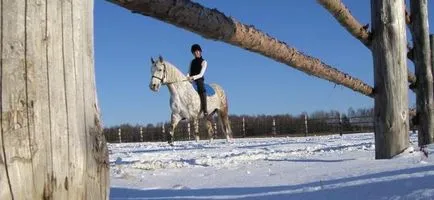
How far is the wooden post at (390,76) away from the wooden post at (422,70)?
185cm

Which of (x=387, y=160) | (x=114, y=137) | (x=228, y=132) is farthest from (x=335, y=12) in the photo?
(x=114, y=137)

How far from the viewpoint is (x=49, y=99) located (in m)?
1.13

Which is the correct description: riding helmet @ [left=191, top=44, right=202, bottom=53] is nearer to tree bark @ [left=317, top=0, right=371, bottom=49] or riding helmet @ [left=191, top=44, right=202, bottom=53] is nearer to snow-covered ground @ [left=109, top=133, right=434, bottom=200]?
snow-covered ground @ [left=109, top=133, right=434, bottom=200]

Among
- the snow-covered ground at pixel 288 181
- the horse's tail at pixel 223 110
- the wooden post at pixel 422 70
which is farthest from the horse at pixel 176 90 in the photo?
the snow-covered ground at pixel 288 181

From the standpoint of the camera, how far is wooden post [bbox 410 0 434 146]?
570 cm

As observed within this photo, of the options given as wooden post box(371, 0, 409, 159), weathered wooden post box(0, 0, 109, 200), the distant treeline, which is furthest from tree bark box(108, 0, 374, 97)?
the distant treeline

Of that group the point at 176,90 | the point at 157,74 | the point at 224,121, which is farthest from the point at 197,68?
the point at 224,121

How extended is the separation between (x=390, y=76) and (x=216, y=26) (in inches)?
94.1

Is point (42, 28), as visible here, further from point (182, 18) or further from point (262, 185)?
point (262, 185)

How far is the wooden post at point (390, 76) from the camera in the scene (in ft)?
12.9

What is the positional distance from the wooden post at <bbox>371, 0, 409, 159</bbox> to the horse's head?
7.64m

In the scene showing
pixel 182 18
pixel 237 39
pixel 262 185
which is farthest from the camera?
pixel 262 185

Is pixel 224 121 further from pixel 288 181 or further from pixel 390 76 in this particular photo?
pixel 288 181

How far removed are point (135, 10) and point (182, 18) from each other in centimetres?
19
